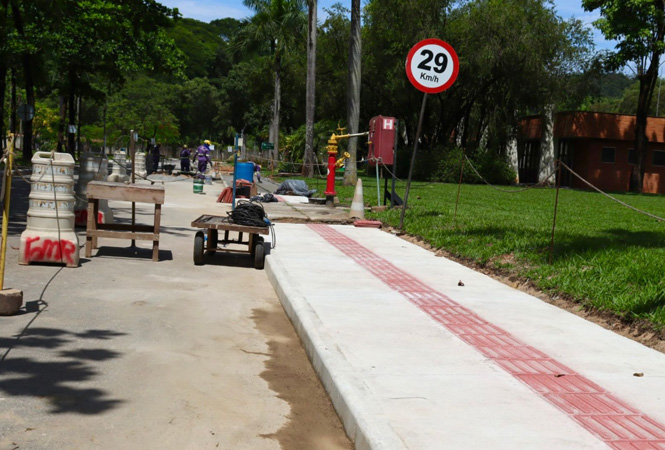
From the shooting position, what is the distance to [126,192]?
32.9 ft

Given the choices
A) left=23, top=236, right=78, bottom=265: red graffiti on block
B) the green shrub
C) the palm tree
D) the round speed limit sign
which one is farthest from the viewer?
the palm tree

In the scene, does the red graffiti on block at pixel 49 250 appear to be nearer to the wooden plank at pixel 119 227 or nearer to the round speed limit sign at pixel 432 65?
the wooden plank at pixel 119 227

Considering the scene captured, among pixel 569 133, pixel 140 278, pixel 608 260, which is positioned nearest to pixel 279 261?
pixel 140 278

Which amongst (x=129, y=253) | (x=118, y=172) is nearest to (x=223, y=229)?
(x=129, y=253)

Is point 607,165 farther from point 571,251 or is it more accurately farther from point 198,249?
point 198,249

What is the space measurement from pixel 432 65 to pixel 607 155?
37.5 meters

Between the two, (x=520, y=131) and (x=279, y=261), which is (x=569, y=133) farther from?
(x=279, y=261)

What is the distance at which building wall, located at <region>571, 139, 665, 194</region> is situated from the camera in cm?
4722

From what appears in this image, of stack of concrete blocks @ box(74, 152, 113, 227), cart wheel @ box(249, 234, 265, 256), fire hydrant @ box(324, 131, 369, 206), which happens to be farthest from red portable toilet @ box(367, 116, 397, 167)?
cart wheel @ box(249, 234, 265, 256)

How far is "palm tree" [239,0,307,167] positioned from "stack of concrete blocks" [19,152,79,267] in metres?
41.4

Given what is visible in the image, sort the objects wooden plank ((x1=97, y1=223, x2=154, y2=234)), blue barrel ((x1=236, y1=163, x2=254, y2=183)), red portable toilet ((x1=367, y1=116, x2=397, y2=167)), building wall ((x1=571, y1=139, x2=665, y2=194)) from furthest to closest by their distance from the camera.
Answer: building wall ((x1=571, y1=139, x2=665, y2=194))
red portable toilet ((x1=367, y1=116, x2=397, y2=167))
blue barrel ((x1=236, y1=163, x2=254, y2=183))
wooden plank ((x1=97, y1=223, x2=154, y2=234))

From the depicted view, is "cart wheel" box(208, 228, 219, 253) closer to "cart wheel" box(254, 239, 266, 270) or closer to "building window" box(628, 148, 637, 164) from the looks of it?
"cart wheel" box(254, 239, 266, 270)

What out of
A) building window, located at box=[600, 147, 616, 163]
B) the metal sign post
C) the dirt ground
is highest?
the metal sign post

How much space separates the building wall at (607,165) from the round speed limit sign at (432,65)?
36129mm
